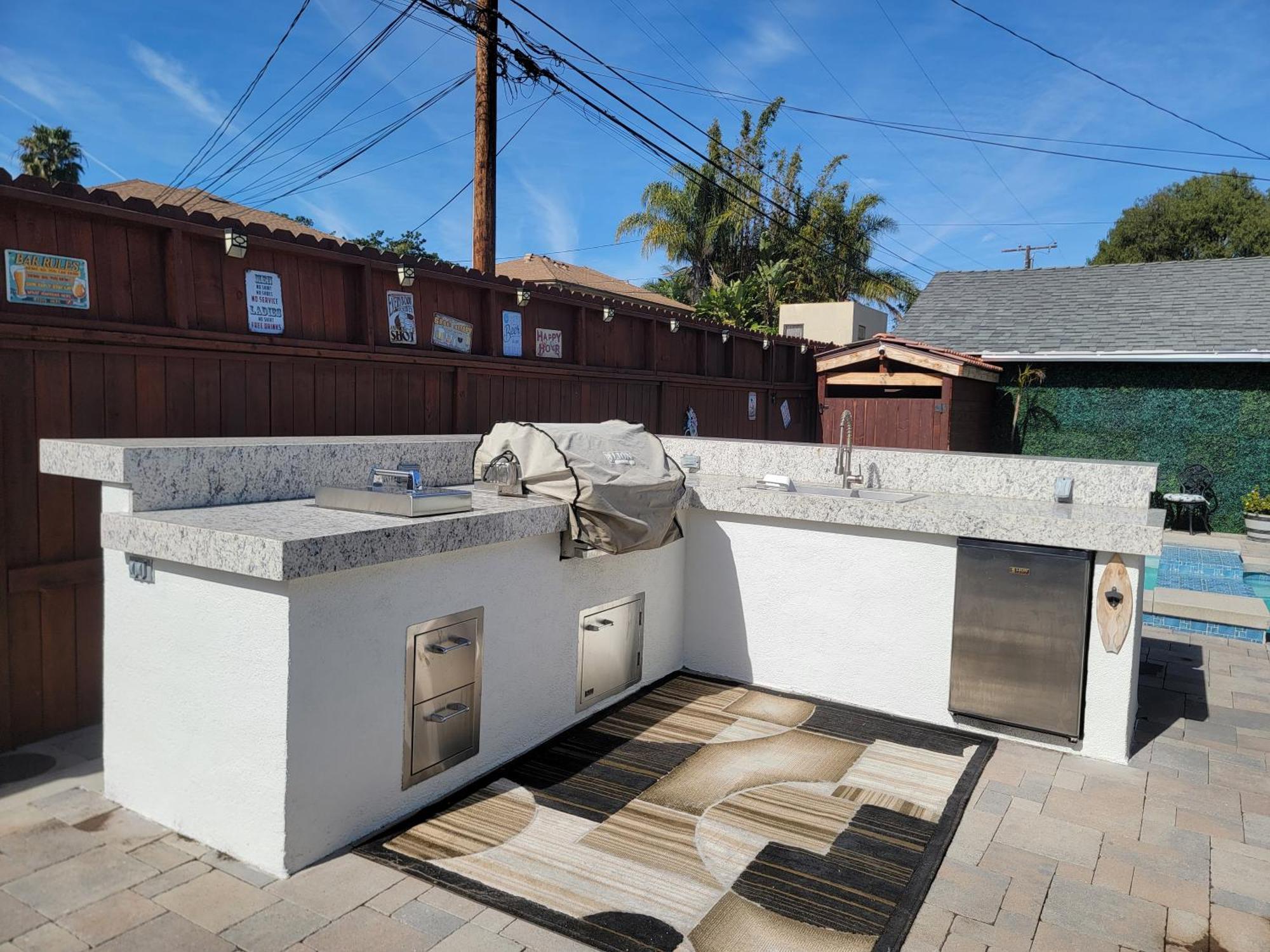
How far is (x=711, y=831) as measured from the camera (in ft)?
10.1

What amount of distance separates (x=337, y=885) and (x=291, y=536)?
1.12m

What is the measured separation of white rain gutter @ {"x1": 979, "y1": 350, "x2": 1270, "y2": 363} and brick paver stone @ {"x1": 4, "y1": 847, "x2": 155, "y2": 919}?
11.8 metres

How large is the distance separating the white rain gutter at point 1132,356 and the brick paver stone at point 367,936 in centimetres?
1149

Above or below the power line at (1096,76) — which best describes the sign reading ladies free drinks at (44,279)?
below

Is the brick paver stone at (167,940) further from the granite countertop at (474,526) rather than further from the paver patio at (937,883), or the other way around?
the granite countertop at (474,526)

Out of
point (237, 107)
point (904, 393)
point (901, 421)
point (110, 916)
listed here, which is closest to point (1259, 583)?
point (901, 421)

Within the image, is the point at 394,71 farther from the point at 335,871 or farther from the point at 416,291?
the point at 335,871

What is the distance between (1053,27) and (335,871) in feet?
47.4

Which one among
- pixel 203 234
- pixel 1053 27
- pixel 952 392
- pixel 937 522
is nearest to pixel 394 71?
pixel 1053 27

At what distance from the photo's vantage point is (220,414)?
440 cm

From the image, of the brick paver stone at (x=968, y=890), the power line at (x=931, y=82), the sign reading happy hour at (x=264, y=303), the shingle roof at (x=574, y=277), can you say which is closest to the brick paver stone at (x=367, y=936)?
the brick paver stone at (x=968, y=890)

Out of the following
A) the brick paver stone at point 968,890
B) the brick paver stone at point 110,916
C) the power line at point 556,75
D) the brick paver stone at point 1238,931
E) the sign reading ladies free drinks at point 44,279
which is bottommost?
the brick paver stone at point 968,890

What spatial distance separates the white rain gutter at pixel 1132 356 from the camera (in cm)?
1030

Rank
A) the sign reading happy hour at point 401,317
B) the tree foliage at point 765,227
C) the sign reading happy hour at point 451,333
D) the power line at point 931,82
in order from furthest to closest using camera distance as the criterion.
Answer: the tree foliage at point 765,227
the power line at point 931,82
the sign reading happy hour at point 451,333
the sign reading happy hour at point 401,317
